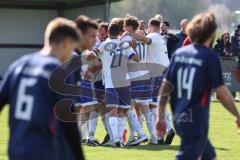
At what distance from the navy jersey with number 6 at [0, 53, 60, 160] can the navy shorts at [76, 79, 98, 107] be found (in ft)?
25.0

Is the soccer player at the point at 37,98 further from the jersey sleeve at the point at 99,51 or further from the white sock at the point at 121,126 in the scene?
the white sock at the point at 121,126

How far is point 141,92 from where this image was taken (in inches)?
562

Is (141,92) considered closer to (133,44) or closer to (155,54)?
(155,54)

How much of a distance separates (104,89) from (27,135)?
7.80 metres

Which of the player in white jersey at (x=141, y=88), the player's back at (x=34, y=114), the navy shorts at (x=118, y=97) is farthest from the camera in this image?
the player in white jersey at (x=141, y=88)

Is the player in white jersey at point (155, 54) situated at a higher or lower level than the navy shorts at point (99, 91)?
higher

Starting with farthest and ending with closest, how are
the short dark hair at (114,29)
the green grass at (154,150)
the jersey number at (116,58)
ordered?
the jersey number at (116,58)
the short dark hair at (114,29)
the green grass at (154,150)

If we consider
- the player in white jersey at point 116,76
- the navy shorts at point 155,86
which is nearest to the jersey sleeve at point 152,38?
the player in white jersey at point 116,76

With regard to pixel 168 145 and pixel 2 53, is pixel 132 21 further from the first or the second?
pixel 2 53

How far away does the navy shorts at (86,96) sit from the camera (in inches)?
543

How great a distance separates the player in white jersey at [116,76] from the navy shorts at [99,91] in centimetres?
48

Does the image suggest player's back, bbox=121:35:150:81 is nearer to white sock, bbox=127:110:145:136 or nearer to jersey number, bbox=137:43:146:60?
jersey number, bbox=137:43:146:60

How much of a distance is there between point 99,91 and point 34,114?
7959mm

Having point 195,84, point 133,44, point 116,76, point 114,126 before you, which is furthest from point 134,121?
point 195,84
